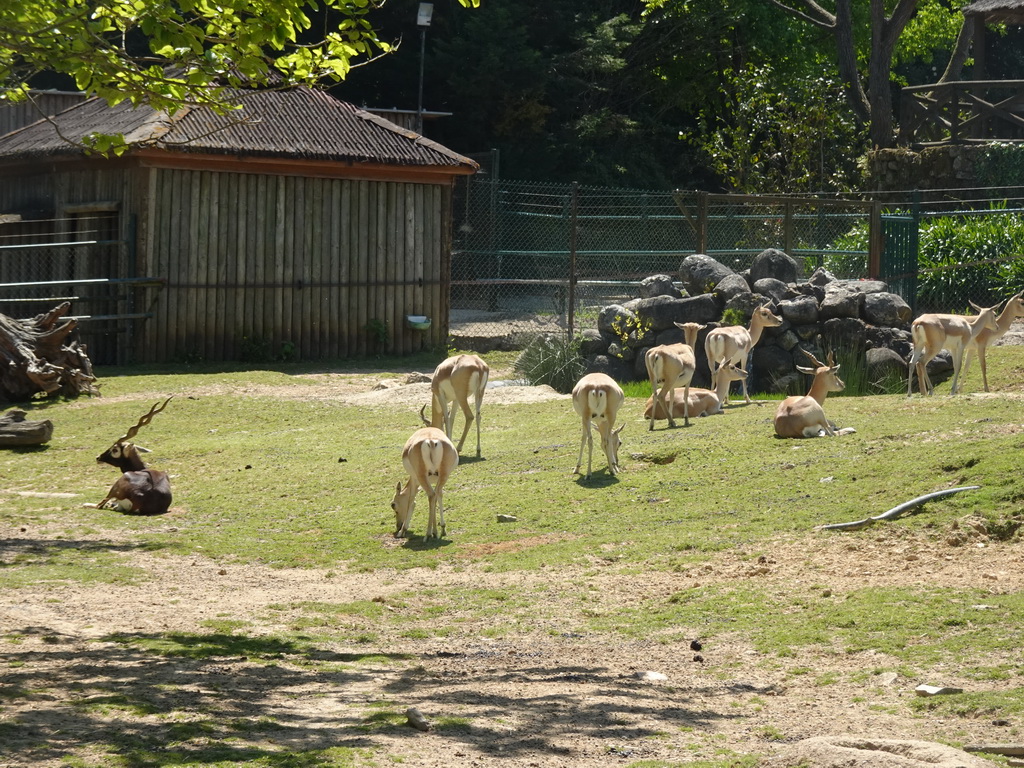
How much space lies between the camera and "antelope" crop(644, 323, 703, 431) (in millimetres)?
13477

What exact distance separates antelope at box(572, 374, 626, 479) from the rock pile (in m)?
6.33

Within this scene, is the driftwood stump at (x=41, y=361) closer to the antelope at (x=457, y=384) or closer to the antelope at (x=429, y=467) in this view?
the antelope at (x=457, y=384)

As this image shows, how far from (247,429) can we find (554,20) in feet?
76.0

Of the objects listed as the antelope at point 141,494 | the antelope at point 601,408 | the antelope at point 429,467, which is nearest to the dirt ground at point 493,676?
the antelope at point 429,467

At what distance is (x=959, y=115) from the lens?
103 feet

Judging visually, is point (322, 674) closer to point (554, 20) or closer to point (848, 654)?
point (848, 654)

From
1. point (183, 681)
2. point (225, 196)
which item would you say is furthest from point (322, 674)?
point (225, 196)

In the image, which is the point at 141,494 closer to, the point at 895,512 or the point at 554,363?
the point at 895,512

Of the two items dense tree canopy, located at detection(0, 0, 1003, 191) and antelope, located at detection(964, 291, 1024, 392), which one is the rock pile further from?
dense tree canopy, located at detection(0, 0, 1003, 191)

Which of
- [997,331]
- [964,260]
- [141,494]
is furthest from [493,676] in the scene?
[964,260]

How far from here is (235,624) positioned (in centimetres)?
770

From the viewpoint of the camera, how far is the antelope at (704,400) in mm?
14141

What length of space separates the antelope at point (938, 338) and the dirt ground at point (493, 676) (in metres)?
6.86

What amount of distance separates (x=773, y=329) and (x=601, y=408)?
7.02 m
